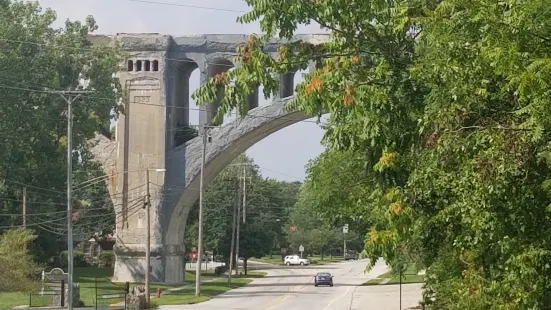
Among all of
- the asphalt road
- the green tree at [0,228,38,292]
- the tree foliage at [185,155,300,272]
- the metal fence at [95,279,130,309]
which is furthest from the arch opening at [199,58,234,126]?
the tree foliage at [185,155,300,272]

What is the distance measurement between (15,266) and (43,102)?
23058 millimetres

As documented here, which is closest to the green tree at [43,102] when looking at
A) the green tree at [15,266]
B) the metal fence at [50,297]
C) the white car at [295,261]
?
the metal fence at [50,297]

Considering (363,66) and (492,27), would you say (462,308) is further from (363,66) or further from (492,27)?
(492,27)

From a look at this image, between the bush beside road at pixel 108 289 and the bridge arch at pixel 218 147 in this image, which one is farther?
the bridge arch at pixel 218 147

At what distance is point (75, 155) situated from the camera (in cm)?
5797

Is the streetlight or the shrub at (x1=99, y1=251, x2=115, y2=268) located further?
the shrub at (x1=99, y1=251, x2=115, y2=268)

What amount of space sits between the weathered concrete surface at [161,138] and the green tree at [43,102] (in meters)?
1.50

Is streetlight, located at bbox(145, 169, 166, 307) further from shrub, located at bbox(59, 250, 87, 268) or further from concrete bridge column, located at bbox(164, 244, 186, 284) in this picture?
shrub, located at bbox(59, 250, 87, 268)

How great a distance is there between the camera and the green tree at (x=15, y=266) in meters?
33.4

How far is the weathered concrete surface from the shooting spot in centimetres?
5594

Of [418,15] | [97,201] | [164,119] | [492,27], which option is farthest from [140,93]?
[492,27]

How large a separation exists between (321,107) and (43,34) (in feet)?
154

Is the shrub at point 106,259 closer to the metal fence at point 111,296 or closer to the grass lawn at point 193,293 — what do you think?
the grass lawn at point 193,293

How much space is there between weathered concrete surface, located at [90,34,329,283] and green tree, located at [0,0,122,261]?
1.50 meters
